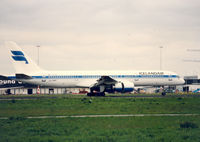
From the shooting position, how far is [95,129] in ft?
51.2

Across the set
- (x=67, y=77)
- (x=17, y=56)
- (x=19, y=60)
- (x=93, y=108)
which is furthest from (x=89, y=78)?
(x=93, y=108)

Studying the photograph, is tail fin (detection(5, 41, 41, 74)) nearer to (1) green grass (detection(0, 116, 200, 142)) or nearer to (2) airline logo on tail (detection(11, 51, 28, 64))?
(2) airline logo on tail (detection(11, 51, 28, 64))

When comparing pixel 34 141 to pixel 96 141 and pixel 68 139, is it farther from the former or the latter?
pixel 96 141

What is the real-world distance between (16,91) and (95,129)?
3122 inches

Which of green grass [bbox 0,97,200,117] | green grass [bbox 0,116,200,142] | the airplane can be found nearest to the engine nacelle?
the airplane

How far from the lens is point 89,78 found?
173 feet

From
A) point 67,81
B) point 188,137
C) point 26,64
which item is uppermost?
point 26,64

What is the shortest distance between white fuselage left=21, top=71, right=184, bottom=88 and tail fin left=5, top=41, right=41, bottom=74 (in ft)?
5.36

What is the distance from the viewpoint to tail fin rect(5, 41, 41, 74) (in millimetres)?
51500

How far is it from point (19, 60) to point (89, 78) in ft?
43.1

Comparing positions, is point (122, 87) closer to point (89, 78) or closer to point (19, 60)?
point (89, 78)

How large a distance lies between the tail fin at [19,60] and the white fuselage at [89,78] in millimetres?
1635

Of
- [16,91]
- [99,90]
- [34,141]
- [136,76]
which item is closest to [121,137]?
[34,141]

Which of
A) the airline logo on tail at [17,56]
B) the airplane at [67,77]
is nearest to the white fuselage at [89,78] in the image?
the airplane at [67,77]
